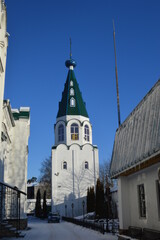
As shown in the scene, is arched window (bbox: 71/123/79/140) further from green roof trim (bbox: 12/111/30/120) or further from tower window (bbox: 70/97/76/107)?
green roof trim (bbox: 12/111/30/120)

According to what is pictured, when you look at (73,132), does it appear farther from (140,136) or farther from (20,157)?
(140,136)

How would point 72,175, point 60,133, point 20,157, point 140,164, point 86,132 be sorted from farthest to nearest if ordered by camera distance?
point 86,132
point 60,133
point 72,175
point 20,157
point 140,164

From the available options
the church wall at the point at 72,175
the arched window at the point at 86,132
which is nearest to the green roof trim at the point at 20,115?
the church wall at the point at 72,175

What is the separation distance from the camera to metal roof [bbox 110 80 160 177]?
25.7 feet

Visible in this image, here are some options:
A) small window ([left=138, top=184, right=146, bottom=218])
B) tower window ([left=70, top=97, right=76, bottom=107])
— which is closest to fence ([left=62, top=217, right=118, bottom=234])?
small window ([left=138, top=184, right=146, bottom=218])

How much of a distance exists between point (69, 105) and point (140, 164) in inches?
1275

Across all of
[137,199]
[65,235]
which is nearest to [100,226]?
[65,235]

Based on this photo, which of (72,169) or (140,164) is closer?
(140,164)

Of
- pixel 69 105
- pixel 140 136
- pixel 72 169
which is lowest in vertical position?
pixel 140 136

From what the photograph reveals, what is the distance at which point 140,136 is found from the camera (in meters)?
9.06

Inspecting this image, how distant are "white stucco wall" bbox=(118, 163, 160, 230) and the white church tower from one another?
24.6 metres

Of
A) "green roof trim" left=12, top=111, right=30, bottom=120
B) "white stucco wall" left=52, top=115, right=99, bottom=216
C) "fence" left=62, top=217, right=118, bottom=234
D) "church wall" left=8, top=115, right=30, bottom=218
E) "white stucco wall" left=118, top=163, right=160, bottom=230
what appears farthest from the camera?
"white stucco wall" left=52, top=115, right=99, bottom=216

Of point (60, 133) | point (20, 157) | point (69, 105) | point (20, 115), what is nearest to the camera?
point (20, 157)

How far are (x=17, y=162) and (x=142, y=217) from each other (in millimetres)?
11951
